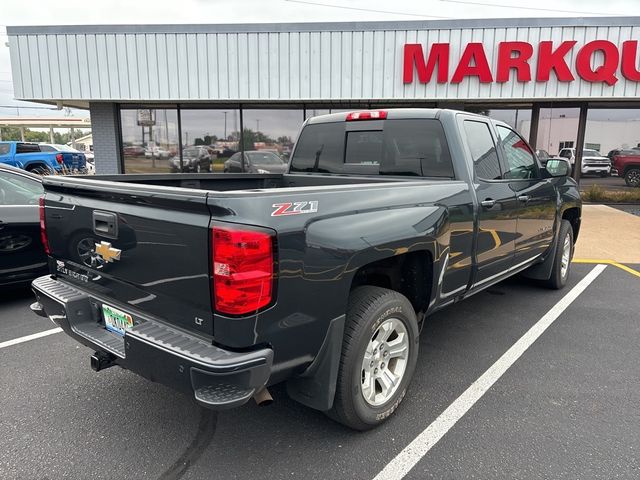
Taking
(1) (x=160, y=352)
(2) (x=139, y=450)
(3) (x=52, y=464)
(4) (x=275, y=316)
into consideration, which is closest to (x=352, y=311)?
(4) (x=275, y=316)

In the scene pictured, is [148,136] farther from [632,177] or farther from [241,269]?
Result: [632,177]

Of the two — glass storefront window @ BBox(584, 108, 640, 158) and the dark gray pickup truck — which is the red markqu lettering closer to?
glass storefront window @ BBox(584, 108, 640, 158)

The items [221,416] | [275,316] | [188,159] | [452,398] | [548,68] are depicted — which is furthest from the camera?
[188,159]

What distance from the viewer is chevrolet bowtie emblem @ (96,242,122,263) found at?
8.23ft

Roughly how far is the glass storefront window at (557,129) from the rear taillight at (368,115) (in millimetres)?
10763

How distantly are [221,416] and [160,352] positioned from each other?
1.03 m

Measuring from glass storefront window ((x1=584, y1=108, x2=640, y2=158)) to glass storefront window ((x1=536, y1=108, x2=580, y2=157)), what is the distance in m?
0.40

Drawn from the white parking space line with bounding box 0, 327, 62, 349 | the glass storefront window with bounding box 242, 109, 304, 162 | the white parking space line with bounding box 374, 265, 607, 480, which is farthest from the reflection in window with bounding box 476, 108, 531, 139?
the white parking space line with bounding box 0, 327, 62, 349

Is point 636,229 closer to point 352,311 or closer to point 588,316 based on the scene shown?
point 588,316

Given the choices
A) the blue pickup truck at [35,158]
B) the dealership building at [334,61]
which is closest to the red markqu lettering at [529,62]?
the dealership building at [334,61]

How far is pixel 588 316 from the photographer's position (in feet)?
15.7

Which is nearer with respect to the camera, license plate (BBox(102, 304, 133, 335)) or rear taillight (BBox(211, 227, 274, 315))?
rear taillight (BBox(211, 227, 274, 315))

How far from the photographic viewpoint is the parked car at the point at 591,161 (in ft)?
42.8

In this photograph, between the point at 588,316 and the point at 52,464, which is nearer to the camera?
the point at 52,464
